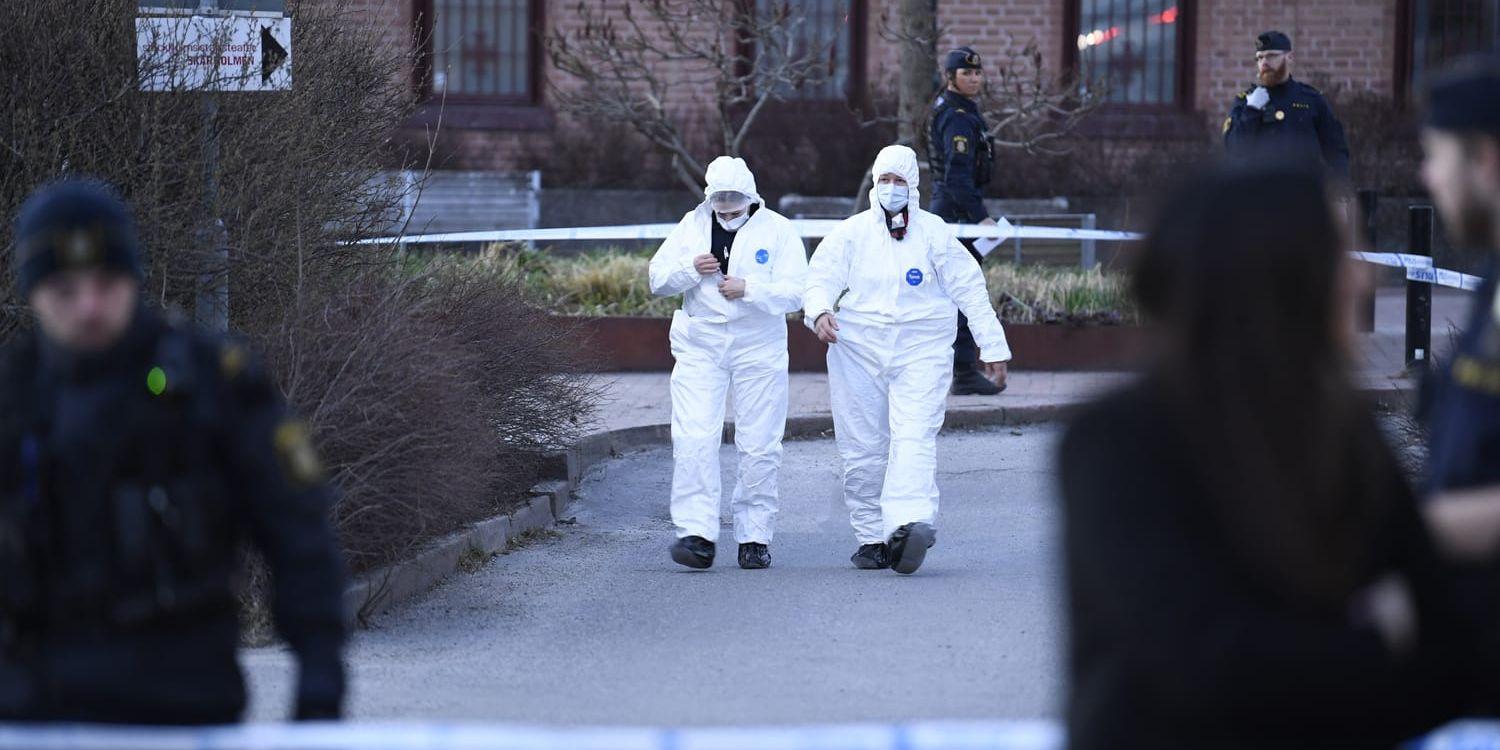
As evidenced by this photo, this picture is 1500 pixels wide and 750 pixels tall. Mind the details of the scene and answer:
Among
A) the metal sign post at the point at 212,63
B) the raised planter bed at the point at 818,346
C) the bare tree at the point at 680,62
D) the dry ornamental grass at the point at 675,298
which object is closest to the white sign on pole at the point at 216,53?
the metal sign post at the point at 212,63

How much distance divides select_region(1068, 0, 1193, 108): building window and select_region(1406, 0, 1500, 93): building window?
9.10 feet

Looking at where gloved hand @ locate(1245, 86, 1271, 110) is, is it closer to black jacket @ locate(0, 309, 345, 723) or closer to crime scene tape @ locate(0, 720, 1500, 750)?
crime scene tape @ locate(0, 720, 1500, 750)

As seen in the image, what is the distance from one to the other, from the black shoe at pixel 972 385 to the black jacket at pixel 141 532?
10393 mm

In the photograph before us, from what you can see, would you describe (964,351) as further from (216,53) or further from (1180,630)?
(1180,630)

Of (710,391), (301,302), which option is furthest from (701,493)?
(301,302)

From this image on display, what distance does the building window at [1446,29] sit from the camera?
23.3 m

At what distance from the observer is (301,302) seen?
311 inches

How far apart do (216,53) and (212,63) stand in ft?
0.21

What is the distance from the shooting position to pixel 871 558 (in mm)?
8734

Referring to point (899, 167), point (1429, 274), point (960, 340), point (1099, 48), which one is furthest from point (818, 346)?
point (1099, 48)

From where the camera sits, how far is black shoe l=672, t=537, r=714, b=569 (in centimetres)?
857

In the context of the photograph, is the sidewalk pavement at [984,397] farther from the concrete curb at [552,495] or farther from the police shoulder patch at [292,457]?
the police shoulder patch at [292,457]

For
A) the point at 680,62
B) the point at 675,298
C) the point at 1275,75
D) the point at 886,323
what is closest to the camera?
the point at 886,323

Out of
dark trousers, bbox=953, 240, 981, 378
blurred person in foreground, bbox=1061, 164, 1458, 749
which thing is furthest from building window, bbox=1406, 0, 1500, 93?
blurred person in foreground, bbox=1061, 164, 1458, 749
